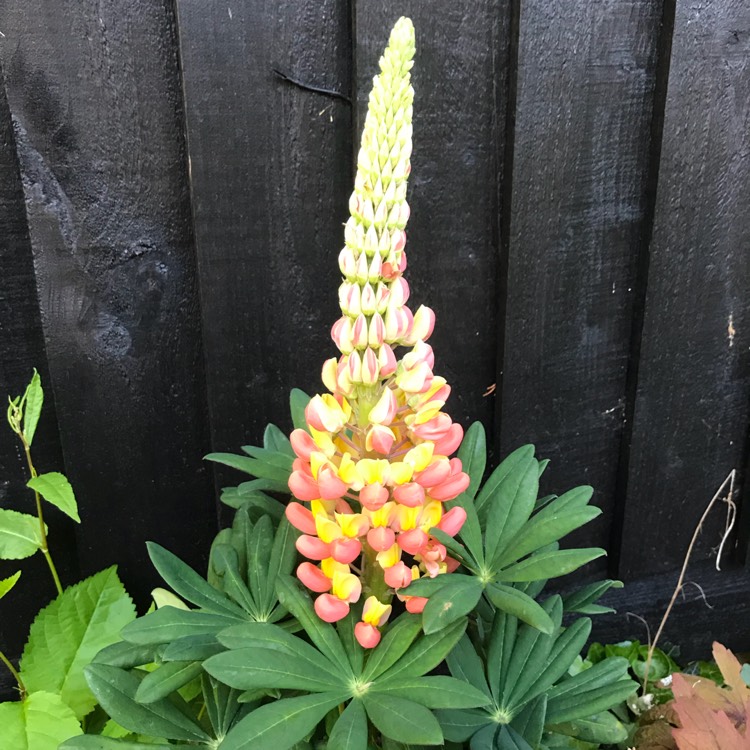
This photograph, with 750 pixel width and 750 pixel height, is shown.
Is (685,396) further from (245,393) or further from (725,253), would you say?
(245,393)

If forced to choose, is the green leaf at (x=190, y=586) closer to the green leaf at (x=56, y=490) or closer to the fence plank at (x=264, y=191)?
the green leaf at (x=56, y=490)

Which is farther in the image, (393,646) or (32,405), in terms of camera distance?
(32,405)

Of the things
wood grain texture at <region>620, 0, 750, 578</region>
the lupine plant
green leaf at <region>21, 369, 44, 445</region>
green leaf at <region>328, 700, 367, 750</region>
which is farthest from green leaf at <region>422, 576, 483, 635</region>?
wood grain texture at <region>620, 0, 750, 578</region>

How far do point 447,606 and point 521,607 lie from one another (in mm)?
86

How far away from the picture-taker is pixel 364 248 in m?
0.76

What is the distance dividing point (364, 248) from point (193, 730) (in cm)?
62

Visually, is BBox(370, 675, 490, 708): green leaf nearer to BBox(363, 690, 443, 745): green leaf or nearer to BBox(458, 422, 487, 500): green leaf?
BBox(363, 690, 443, 745): green leaf

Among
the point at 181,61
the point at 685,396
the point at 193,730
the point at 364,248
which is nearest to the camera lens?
the point at 364,248

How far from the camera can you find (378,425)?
0.80 m

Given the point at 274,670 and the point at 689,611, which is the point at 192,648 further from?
the point at 689,611

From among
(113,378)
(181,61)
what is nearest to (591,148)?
(181,61)

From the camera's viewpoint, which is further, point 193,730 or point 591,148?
point 591,148

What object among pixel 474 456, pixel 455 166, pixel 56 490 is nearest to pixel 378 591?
pixel 474 456

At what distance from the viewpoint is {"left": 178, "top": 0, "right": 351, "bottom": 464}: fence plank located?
1.16 meters
